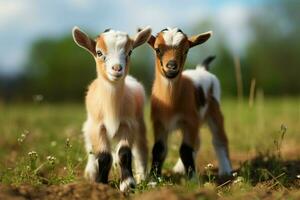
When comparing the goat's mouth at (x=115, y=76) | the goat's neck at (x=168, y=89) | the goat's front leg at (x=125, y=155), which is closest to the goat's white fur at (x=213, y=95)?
the goat's neck at (x=168, y=89)

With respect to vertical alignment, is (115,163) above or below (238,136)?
above

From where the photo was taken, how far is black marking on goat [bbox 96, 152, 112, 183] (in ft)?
24.1

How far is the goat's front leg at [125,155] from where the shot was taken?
23.4 ft

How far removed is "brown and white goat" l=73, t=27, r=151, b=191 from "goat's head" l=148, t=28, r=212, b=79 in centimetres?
22

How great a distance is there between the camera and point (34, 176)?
727 centimetres

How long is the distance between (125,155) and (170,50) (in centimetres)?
139

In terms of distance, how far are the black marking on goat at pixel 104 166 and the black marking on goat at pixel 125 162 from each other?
0.15 meters

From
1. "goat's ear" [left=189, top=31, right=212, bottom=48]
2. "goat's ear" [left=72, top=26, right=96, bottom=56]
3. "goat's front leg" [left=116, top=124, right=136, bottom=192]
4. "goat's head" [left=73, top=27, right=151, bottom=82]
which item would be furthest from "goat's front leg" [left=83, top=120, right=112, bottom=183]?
"goat's ear" [left=189, top=31, right=212, bottom=48]

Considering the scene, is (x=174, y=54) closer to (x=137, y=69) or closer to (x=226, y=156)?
(x=226, y=156)

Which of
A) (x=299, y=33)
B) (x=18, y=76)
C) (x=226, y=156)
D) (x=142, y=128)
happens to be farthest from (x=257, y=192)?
(x=18, y=76)

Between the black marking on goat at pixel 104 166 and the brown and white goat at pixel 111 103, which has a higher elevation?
the brown and white goat at pixel 111 103

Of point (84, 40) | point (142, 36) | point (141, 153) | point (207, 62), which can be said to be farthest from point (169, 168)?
point (84, 40)

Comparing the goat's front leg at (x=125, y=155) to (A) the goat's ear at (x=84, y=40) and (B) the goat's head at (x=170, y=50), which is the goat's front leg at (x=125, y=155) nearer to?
(B) the goat's head at (x=170, y=50)

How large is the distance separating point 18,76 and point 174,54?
64.0 metres
